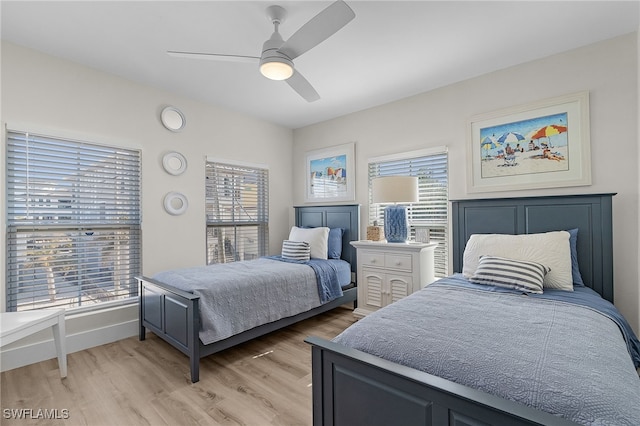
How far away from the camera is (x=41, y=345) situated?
8.40 ft

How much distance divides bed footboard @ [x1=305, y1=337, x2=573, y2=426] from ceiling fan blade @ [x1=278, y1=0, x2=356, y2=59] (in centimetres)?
170

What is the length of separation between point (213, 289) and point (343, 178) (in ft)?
8.04

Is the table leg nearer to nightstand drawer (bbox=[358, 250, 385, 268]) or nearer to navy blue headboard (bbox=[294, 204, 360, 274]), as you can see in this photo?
nightstand drawer (bbox=[358, 250, 385, 268])

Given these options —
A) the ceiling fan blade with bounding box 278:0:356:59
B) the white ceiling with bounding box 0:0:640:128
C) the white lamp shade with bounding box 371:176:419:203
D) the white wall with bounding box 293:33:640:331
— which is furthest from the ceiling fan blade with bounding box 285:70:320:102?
the white wall with bounding box 293:33:640:331

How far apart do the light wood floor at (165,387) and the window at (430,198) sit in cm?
182

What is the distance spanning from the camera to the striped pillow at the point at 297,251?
141 inches

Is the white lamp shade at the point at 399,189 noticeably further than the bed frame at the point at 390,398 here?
Yes

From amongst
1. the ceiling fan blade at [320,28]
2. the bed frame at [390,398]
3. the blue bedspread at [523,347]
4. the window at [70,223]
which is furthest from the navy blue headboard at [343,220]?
the bed frame at [390,398]

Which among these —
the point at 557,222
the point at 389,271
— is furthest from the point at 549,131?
the point at 389,271

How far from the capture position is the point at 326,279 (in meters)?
3.37

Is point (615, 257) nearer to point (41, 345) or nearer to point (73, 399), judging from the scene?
point (73, 399)

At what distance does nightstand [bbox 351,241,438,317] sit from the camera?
311 centimetres

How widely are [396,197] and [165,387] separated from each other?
8.72ft

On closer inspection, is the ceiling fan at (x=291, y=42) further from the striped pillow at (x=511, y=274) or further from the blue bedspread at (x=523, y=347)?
the striped pillow at (x=511, y=274)
